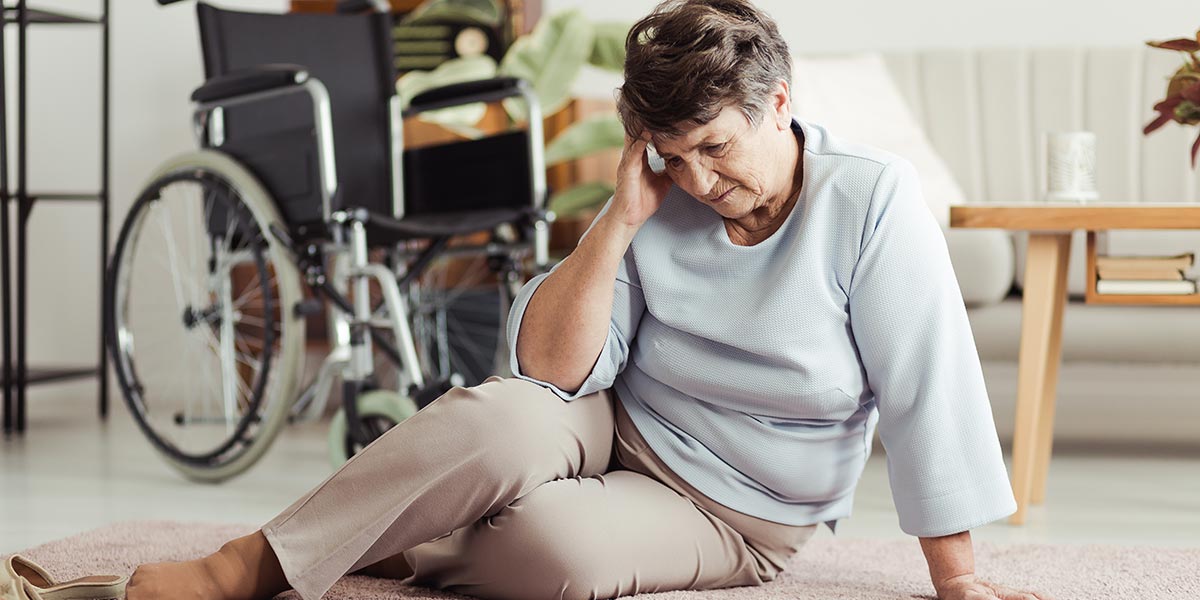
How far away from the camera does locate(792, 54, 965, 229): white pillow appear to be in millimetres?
2670

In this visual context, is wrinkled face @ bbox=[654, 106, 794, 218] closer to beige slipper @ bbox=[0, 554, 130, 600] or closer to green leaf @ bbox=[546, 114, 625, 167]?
beige slipper @ bbox=[0, 554, 130, 600]

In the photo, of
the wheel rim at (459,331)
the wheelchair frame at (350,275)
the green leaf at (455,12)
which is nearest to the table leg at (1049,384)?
the wheelchair frame at (350,275)

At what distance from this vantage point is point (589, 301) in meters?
1.25

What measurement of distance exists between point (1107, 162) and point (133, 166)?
243cm

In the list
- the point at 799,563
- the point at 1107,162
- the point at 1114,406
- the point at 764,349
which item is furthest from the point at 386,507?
the point at 1114,406

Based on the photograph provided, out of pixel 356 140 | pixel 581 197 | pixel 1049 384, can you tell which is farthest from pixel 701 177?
pixel 581 197

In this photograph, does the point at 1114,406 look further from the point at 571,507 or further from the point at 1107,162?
the point at 571,507

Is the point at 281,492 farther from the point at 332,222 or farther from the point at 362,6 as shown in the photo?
the point at 362,6

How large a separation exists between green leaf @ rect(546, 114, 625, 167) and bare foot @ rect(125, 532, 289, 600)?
1764mm

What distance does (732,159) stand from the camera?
1177 millimetres

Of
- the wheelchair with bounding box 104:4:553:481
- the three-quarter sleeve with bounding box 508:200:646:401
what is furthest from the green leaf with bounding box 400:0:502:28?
the three-quarter sleeve with bounding box 508:200:646:401

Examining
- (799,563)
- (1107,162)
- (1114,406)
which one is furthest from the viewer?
(1114,406)

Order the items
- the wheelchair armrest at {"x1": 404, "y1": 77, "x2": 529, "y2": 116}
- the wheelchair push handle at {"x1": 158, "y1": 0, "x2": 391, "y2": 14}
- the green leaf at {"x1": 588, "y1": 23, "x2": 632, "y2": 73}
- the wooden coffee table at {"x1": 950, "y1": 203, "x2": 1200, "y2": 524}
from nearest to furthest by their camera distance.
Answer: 1. the wooden coffee table at {"x1": 950, "y1": 203, "x2": 1200, "y2": 524}
2. the wheelchair armrest at {"x1": 404, "y1": 77, "x2": 529, "y2": 116}
3. the wheelchair push handle at {"x1": 158, "y1": 0, "x2": 391, "y2": 14}
4. the green leaf at {"x1": 588, "y1": 23, "x2": 632, "y2": 73}

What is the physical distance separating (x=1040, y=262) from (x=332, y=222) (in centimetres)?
107
